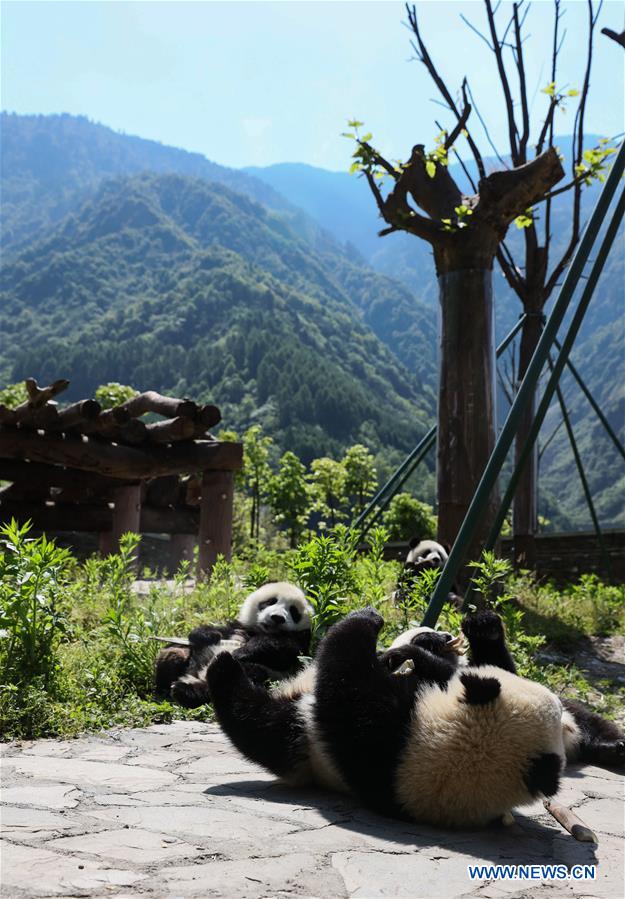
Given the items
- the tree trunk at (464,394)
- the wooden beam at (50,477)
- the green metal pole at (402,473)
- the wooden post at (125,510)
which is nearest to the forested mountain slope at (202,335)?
the wooden beam at (50,477)

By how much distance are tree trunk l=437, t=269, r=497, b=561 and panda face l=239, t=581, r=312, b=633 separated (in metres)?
3.27

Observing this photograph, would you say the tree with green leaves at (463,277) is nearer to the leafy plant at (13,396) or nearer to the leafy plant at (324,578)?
the leafy plant at (324,578)

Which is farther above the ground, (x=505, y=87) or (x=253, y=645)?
(x=505, y=87)

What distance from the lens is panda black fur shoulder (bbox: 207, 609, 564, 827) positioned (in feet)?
8.02

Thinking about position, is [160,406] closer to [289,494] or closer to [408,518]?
[289,494]

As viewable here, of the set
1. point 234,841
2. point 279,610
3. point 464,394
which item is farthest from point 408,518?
point 234,841

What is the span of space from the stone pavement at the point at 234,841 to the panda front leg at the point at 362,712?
0.38ft

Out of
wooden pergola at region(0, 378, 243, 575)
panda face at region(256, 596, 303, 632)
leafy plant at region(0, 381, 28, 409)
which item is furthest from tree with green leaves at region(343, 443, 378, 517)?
panda face at region(256, 596, 303, 632)

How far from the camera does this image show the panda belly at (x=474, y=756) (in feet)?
7.98

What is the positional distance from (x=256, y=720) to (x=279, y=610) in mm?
1458

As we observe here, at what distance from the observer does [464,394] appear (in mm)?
7508

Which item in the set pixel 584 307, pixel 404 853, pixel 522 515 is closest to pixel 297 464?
pixel 522 515

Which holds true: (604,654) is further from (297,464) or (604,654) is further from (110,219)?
(110,219)

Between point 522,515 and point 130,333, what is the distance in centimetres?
10935
